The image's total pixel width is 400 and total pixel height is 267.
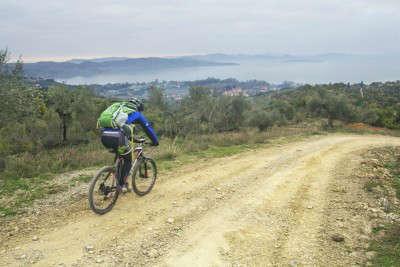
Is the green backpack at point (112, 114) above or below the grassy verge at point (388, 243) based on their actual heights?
above

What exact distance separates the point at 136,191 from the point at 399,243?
486 cm

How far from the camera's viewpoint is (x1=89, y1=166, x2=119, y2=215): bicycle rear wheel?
19.4ft

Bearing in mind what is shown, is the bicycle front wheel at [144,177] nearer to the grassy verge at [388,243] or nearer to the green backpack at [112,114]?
the green backpack at [112,114]

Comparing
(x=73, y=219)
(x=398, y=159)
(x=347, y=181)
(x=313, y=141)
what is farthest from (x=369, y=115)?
(x=73, y=219)

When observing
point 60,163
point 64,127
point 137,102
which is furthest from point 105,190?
point 64,127

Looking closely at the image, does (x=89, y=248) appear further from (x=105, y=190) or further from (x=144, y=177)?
(x=144, y=177)

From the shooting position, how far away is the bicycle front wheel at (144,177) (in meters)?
7.12

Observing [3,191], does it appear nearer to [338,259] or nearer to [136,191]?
[136,191]

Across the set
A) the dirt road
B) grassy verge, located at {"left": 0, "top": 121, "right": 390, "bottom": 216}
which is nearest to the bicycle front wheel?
the dirt road

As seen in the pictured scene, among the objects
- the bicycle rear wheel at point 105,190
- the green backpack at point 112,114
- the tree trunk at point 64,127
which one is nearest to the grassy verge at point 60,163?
the bicycle rear wheel at point 105,190

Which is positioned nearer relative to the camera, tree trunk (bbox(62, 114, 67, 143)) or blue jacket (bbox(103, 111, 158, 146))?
blue jacket (bbox(103, 111, 158, 146))

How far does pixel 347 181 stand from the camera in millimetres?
8742

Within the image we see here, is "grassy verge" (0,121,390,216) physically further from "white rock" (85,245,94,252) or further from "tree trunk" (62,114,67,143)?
"tree trunk" (62,114,67,143)

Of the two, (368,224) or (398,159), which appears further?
(398,159)
